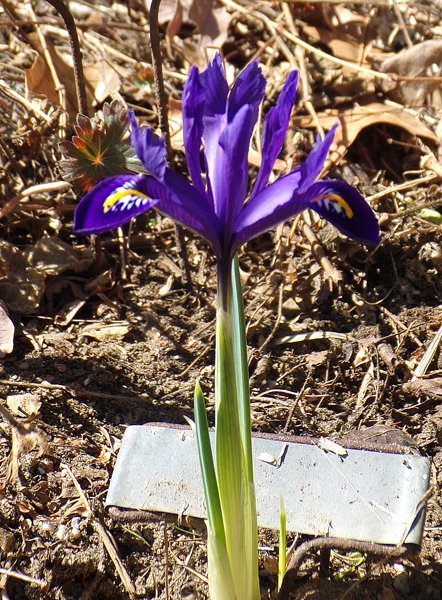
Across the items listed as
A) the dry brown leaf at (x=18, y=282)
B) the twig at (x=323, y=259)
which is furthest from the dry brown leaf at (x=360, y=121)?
the dry brown leaf at (x=18, y=282)

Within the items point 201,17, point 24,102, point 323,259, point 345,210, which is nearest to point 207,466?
point 345,210

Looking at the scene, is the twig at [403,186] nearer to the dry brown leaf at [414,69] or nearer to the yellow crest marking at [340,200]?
the dry brown leaf at [414,69]

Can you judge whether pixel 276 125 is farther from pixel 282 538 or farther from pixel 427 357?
pixel 427 357

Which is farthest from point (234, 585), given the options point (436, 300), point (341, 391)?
point (436, 300)

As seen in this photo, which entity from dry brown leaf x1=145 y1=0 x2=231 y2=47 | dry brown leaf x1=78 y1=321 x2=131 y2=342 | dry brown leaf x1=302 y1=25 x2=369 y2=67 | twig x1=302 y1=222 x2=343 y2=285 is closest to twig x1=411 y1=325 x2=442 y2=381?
twig x1=302 y1=222 x2=343 y2=285

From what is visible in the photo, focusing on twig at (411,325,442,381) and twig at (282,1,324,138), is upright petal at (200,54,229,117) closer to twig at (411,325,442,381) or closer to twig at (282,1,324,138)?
twig at (411,325,442,381)

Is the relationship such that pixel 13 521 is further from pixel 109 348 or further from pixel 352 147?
pixel 352 147
